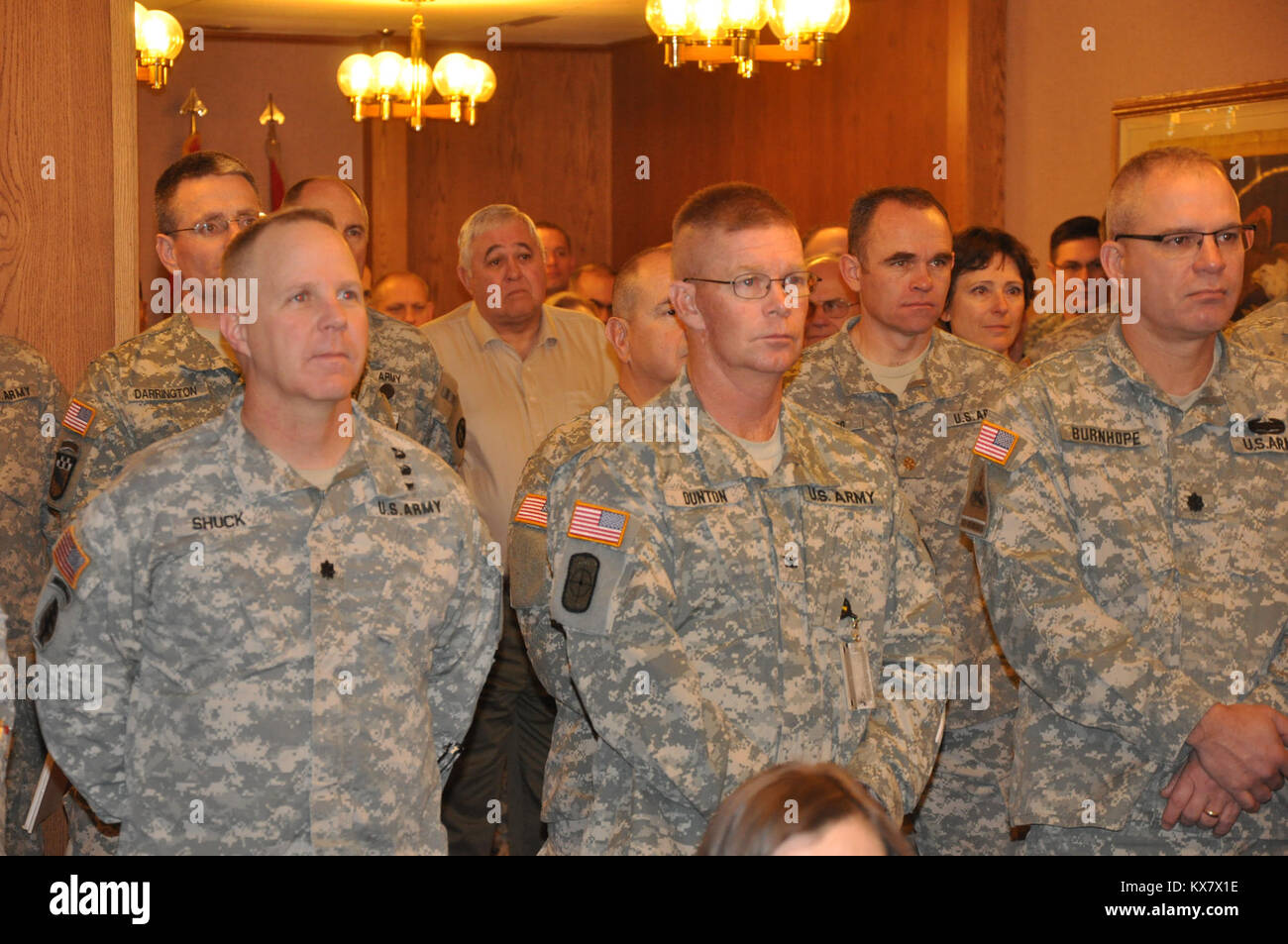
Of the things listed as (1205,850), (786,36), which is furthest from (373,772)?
(786,36)

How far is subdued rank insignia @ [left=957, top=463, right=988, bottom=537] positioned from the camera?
2.73 meters

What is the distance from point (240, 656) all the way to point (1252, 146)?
5.17 metres

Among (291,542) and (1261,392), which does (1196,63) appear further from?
(291,542)

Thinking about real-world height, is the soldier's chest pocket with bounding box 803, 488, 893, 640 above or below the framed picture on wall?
below

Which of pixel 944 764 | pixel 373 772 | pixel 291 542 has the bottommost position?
pixel 944 764

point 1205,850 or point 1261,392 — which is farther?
point 1261,392

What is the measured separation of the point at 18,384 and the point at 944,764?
259 cm

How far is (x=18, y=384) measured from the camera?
143 inches

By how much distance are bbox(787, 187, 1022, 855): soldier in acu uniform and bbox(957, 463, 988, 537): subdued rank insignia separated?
0.97 metres

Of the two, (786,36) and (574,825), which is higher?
(786,36)

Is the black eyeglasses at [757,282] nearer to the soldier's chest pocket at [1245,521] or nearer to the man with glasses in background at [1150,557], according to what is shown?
the man with glasses in background at [1150,557]

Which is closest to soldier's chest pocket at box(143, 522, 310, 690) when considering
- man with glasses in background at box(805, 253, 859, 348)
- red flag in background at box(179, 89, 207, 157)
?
man with glasses in background at box(805, 253, 859, 348)

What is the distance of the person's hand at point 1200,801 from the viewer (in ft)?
8.39

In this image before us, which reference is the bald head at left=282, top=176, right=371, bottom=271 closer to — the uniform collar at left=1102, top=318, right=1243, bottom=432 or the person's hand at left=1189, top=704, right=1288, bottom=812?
the uniform collar at left=1102, top=318, right=1243, bottom=432
